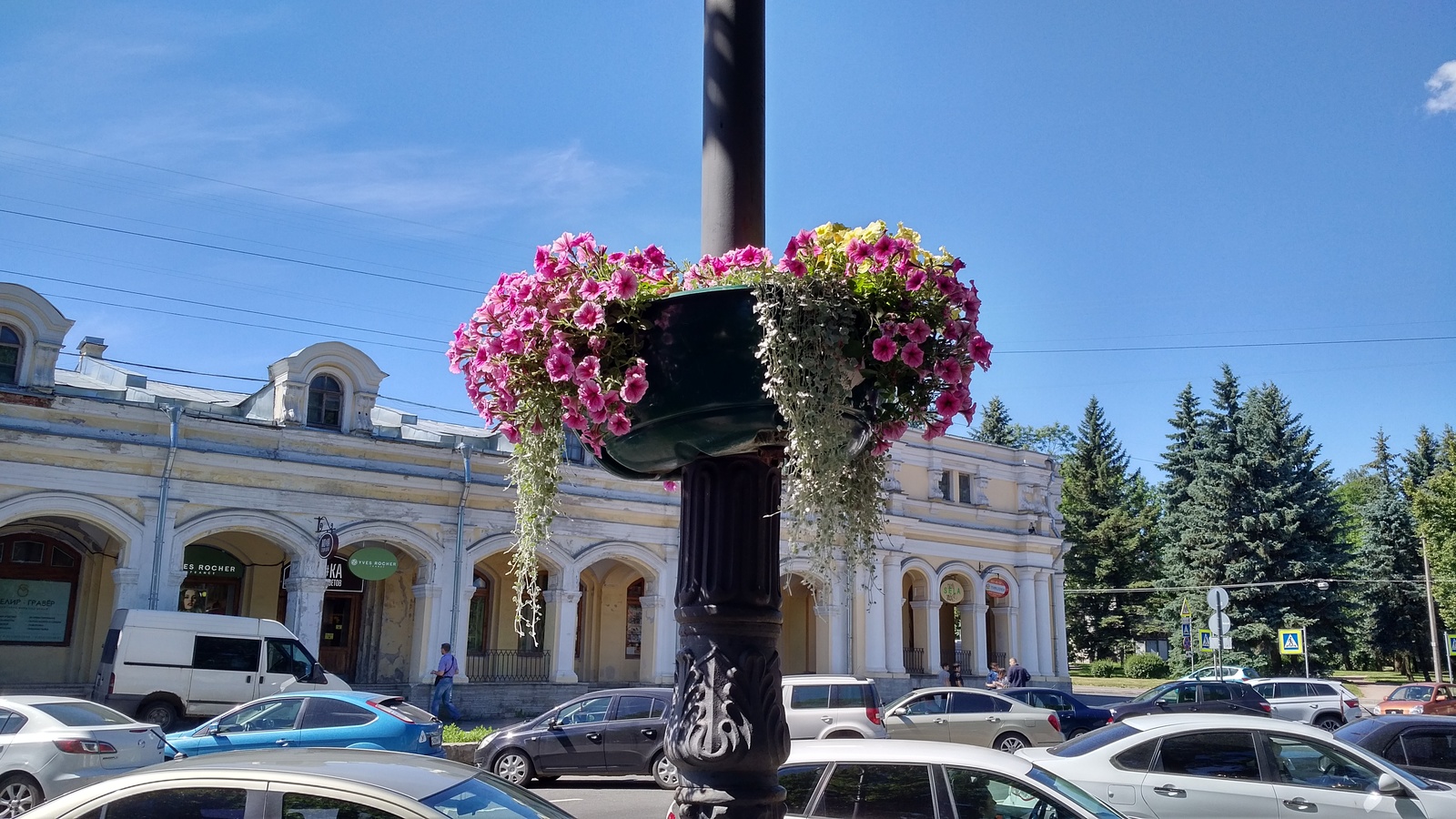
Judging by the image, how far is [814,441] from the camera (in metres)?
2.80

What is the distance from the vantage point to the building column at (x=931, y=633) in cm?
3306

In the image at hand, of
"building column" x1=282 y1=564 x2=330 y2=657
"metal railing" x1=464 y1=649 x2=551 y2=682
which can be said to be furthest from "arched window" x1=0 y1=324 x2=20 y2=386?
"metal railing" x1=464 y1=649 x2=551 y2=682

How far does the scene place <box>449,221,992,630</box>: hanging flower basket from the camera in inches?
112

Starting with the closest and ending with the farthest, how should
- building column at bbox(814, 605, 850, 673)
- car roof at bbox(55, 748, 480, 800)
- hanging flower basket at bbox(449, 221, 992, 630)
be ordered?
hanging flower basket at bbox(449, 221, 992, 630) → car roof at bbox(55, 748, 480, 800) → building column at bbox(814, 605, 850, 673)

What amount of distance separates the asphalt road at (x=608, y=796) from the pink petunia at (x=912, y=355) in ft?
34.4

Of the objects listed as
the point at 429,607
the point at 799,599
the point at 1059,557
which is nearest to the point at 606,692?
the point at 429,607

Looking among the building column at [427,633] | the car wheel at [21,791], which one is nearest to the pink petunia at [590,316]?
the car wheel at [21,791]

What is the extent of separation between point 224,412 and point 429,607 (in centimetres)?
613

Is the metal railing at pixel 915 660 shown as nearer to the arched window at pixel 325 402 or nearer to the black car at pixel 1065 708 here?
the black car at pixel 1065 708

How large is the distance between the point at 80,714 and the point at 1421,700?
29800 mm

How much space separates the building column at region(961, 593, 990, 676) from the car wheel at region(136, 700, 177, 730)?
22.9 metres

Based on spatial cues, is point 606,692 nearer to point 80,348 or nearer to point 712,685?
point 712,685

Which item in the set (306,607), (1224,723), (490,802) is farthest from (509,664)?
(490,802)

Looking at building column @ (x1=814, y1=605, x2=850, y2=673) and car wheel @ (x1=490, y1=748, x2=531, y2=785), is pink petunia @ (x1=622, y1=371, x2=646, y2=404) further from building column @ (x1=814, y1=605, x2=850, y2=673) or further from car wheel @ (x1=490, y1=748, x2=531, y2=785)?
building column @ (x1=814, y1=605, x2=850, y2=673)
